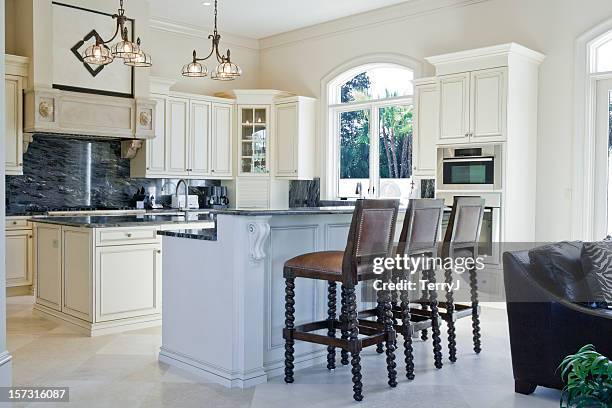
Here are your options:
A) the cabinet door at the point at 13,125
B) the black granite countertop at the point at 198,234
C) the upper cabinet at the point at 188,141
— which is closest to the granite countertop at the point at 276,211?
the black granite countertop at the point at 198,234

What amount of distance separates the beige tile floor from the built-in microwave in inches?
66.8

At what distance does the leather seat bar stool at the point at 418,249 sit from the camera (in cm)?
365

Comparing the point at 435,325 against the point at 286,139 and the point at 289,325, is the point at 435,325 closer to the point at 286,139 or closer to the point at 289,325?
the point at 289,325

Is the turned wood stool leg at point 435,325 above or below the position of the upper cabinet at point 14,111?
below

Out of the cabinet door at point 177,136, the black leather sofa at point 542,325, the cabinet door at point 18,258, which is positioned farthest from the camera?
the cabinet door at point 177,136

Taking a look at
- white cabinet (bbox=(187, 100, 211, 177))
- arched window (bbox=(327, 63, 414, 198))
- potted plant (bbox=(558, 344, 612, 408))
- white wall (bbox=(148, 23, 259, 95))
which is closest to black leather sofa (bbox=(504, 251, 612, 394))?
potted plant (bbox=(558, 344, 612, 408))

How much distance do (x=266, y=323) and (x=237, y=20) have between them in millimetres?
5048

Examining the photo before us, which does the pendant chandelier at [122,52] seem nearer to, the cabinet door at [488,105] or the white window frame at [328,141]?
the cabinet door at [488,105]

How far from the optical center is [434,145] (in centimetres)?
637

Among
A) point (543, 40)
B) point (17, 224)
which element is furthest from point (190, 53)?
point (543, 40)

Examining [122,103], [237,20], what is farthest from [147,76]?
[237,20]

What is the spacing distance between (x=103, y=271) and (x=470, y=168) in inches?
136

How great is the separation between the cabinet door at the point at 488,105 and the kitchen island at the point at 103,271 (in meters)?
2.70

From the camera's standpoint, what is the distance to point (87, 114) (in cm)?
644
